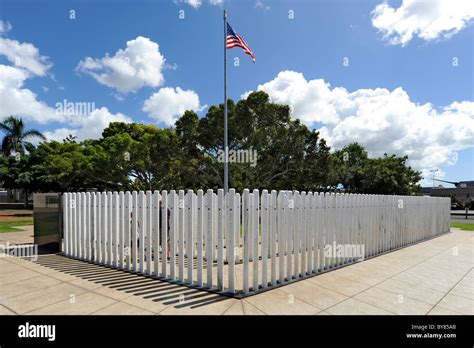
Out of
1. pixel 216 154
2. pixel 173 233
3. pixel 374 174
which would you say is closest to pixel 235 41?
pixel 216 154

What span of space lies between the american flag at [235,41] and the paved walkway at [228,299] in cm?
1104

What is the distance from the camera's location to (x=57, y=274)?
600 cm

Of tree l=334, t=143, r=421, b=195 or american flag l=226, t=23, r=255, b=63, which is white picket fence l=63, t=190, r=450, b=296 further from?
tree l=334, t=143, r=421, b=195

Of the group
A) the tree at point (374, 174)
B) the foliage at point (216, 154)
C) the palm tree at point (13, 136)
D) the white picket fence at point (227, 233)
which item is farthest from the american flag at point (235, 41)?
the palm tree at point (13, 136)

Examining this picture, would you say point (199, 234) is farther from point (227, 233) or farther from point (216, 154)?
point (216, 154)

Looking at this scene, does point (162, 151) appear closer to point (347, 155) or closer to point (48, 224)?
point (48, 224)

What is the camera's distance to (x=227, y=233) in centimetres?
487

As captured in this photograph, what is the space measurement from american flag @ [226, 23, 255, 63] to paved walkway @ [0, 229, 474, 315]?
11.0 m

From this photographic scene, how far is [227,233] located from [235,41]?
11436mm

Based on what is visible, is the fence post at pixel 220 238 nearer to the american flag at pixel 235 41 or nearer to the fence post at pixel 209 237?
the fence post at pixel 209 237

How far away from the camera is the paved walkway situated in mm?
4227

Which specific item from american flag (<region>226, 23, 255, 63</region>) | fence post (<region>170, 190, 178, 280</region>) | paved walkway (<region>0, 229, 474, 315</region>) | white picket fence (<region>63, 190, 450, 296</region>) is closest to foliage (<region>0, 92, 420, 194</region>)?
american flag (<region>226, 23, 255, 63</region>)

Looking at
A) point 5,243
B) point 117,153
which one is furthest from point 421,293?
point 117,153

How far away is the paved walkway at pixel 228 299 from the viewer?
4.23 meters
